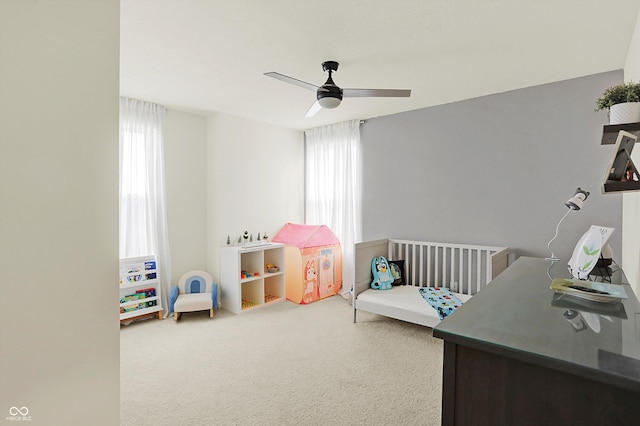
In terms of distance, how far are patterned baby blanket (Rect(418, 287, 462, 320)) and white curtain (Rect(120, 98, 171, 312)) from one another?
306cm

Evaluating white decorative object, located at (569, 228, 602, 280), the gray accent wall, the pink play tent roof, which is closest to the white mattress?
the gray accent wall

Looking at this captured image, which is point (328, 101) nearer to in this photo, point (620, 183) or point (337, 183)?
point (620, 183)

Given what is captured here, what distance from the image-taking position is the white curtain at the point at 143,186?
3.54 meters

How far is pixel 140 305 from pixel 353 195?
3.01 m

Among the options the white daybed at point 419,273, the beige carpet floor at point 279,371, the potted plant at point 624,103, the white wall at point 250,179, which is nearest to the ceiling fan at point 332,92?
the potted plant at point 624,103

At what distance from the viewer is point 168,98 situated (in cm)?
354

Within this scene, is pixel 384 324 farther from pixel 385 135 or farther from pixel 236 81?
pixel 236 81

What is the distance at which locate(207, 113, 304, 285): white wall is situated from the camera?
4.20 m

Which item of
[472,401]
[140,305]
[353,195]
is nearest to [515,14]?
[472,401]

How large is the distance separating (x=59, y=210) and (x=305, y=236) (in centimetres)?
359

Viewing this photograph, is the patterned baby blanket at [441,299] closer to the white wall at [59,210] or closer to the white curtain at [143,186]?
the white wall at [59,210]

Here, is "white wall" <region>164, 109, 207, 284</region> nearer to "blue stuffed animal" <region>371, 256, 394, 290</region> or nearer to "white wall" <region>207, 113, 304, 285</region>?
"white wall" <region>207, 113, 304, 285</region>

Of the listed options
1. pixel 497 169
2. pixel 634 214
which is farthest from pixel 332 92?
pixel 634 214

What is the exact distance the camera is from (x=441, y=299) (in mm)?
3227
